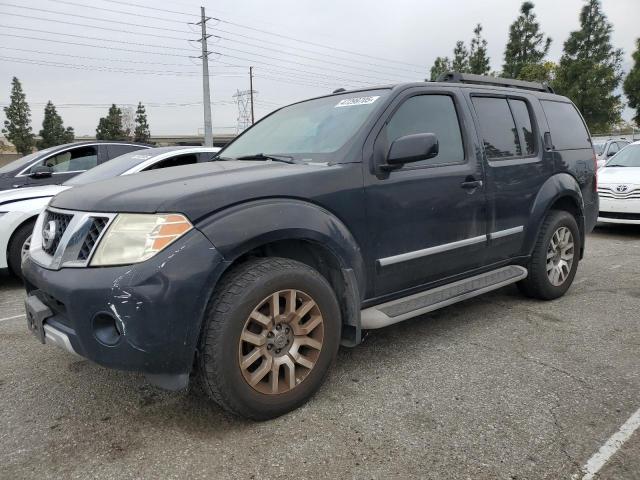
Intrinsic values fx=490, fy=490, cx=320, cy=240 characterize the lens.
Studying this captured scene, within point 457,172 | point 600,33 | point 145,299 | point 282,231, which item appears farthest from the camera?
point 600,33

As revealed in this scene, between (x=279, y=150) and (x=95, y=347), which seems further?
(x=279, y=150)

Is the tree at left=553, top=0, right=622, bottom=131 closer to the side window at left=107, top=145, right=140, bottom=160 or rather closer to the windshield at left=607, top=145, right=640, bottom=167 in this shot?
the windshield at left=607, top=145, right=640, bottom=167

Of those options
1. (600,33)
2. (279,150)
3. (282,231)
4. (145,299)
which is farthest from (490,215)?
(600,33)

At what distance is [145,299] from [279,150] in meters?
1.54

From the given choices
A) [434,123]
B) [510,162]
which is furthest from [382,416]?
[510,162]

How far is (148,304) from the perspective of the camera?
81.4 inches

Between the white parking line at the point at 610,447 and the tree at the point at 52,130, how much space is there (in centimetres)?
6488

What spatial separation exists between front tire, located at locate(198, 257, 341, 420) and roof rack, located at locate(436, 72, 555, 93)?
2.13 m

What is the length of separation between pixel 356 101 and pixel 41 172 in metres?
5.59

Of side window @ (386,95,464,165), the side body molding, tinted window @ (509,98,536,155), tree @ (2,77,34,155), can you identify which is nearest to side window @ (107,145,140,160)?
side window @ (386,95,464,165)

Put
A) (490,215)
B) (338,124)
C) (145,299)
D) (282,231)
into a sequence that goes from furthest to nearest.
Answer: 1. (490,215)
2. (338,124)
3. (282,231)
4. (145,299)

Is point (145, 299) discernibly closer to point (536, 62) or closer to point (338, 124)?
point (338, 124)

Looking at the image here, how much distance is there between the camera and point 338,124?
3.12 meters

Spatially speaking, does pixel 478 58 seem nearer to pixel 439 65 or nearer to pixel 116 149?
pixel 439 65
